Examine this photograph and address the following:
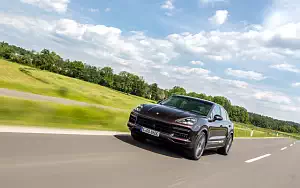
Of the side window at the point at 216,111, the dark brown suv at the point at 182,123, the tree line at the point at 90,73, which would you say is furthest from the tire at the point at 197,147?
the tree line at the point at 90,73

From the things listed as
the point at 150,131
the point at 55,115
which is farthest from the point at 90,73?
the point at 150,131

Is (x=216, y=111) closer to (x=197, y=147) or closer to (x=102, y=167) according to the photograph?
(x=197, y=147)

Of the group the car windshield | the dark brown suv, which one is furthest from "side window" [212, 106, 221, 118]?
the car windshield

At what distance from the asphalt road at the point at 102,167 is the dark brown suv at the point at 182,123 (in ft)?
1.46

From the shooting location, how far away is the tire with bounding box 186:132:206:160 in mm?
8047

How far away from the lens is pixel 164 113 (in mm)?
7969

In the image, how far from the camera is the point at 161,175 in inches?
229

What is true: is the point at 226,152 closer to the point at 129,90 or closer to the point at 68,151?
the point at 68,151

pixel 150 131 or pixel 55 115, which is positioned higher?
pixel 150 131

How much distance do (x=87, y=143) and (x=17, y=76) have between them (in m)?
49.7

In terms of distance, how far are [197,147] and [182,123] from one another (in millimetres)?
898

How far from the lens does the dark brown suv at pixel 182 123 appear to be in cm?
775

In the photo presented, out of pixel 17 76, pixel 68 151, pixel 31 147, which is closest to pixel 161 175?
pixel 68 151

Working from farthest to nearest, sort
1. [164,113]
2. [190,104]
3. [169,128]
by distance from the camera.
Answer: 1. [190,104]
2. [164,113]
3. [169,128]
